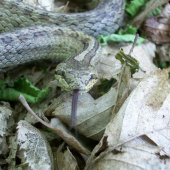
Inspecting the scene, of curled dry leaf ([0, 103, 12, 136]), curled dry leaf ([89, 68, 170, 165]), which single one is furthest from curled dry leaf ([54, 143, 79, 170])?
curled dry leaf ([0, 103, 12, 136])

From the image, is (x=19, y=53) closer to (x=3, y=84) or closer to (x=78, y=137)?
(x=3, y=84)

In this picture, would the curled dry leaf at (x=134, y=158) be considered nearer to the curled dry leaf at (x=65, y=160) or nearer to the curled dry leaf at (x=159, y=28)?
the curled dry leaf at (x=65, y=160)

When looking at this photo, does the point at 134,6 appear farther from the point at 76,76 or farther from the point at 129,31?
the point at 76,76

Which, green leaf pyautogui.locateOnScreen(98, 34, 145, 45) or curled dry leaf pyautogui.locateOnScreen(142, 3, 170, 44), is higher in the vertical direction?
curled dry leaf pyautogui.locateOnScreen(142, 3, 170, 44)

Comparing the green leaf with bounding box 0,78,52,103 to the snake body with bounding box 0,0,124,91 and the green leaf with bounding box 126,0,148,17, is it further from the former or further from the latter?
the green leaf with bounding box 126,0,148,17

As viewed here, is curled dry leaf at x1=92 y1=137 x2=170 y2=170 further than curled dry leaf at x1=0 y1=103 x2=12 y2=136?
No

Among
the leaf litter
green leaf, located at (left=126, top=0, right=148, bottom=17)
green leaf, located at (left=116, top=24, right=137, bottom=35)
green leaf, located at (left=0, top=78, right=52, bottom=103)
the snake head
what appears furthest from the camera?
green leaf, located at (left=126, top=0, right=148, bottom=17)
